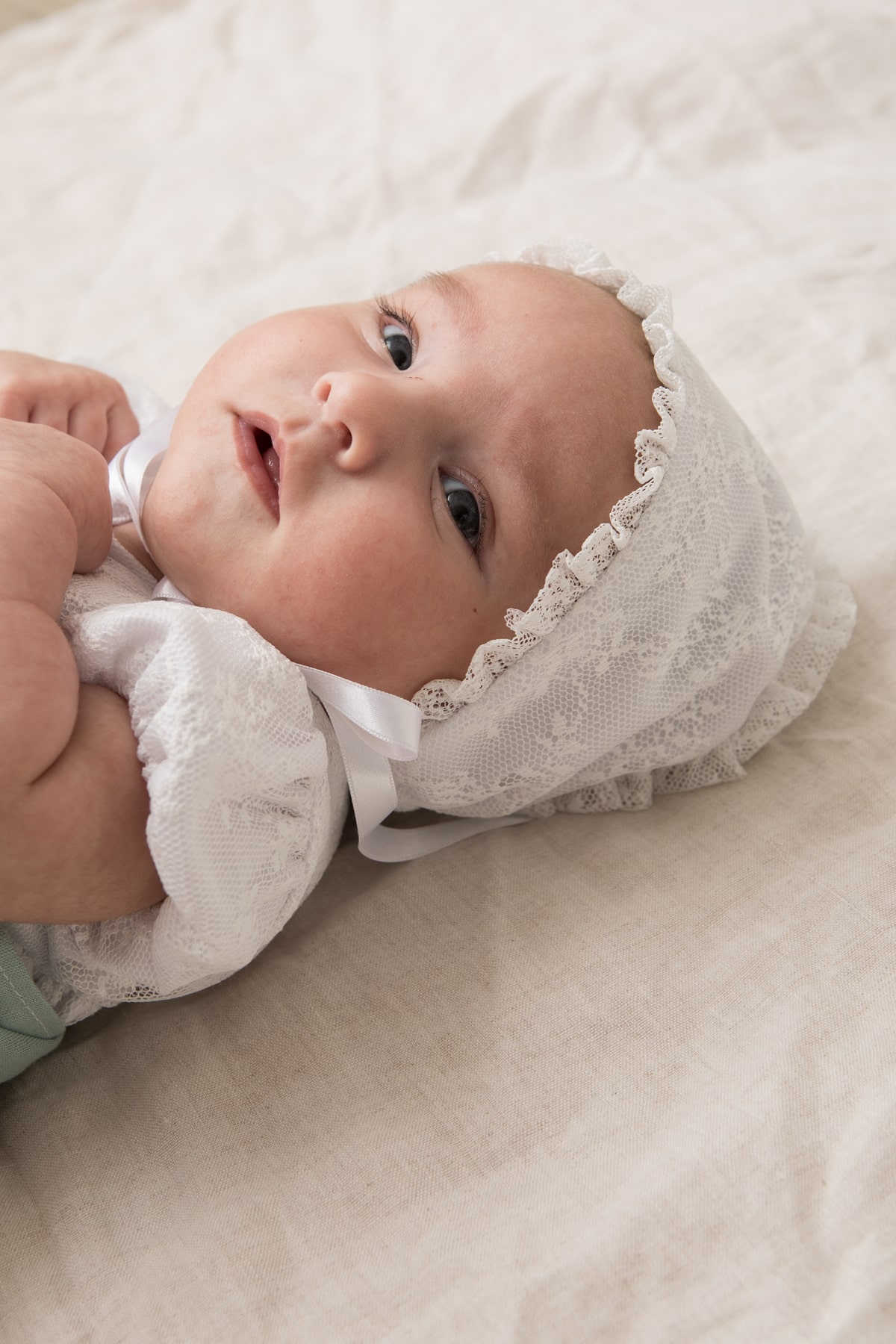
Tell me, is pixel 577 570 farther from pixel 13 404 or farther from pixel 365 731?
pixel 13 404

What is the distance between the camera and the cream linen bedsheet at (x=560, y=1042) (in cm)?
96

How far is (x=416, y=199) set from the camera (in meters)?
2.16

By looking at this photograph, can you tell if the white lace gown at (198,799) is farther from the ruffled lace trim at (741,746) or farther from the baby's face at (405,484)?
the ruffled lace trim at (741,746)

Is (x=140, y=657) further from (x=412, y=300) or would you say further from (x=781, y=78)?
(x=781, y=78)

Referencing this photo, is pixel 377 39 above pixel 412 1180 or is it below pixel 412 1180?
above

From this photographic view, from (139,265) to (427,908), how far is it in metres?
1.38

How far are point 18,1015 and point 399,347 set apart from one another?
817 millimetres

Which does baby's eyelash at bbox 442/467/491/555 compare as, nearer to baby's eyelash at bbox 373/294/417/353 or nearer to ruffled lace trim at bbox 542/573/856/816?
baby's eyelash at bbox 373/294/417/353

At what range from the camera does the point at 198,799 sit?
0.99 meters

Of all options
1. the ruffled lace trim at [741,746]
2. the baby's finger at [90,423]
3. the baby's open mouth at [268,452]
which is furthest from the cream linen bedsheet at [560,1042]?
the baby's open mouth at [268,452]

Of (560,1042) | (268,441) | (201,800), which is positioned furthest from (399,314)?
(560,1042)

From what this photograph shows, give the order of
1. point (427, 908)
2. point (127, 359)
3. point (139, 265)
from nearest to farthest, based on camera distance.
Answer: point (427, 908) → point (127, 359) → point (139, 265)

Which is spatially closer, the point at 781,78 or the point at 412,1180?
the point at 412,1180

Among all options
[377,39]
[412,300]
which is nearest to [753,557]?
[412,300]
